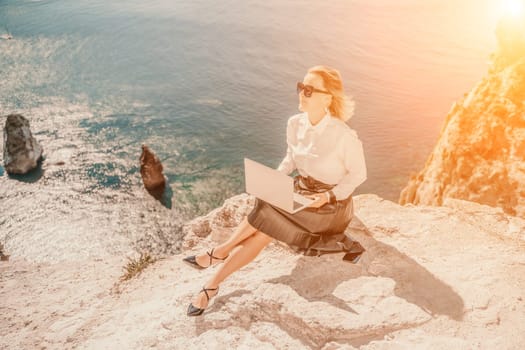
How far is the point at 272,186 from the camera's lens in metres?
4.68

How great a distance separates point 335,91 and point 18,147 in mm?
47506

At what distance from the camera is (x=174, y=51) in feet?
294

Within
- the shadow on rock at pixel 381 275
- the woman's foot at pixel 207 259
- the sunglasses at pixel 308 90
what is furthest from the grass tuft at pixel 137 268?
the sunglasses at pixel 308 90

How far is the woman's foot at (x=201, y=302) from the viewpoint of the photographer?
484 cm

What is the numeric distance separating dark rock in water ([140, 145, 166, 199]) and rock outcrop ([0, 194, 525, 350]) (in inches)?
1259

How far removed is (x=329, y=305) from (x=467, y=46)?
11924cm

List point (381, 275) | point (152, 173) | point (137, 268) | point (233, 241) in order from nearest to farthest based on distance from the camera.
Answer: point (381, 275)
point (233, 241)
point (137, 268)
point (152, 173)

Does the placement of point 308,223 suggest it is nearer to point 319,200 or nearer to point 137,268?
point 319,200

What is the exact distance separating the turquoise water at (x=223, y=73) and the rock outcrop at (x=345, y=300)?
33040 mm

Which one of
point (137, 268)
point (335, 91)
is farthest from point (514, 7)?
point (137, 268)

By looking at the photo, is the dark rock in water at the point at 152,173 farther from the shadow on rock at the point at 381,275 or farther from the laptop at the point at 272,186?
the laptop at the point at 272,186

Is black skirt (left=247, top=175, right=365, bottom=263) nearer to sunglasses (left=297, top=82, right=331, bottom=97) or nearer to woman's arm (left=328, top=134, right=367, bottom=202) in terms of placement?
woman's arm (left=328, top=134, right=367, bottom=202)

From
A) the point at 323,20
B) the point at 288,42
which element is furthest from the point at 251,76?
the point at 323,20

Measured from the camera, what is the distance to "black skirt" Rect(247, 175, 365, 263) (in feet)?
16.6
